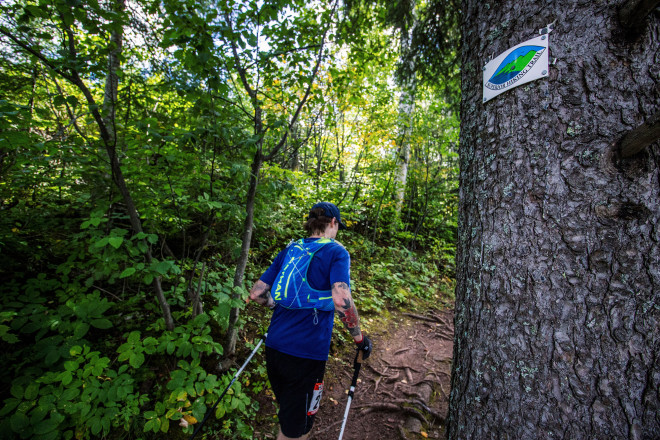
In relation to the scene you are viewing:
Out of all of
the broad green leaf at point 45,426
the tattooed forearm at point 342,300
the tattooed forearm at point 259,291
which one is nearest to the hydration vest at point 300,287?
the tattooed forearm at point 342,300

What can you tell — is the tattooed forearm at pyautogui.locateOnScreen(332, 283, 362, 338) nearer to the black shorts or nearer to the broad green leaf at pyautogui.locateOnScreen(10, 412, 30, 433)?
the black shorts

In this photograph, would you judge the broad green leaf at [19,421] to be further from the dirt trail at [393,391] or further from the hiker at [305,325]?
the dirt trail at [393,391]

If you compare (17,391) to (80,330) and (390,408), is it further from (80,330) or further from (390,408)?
(390,408)

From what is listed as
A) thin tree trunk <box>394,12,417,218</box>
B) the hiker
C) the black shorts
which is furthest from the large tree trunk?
thin tree trunk <box>394,12,417,218</box>

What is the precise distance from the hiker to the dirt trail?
4.01 feet

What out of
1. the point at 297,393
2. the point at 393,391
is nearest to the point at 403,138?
the point at 393,391

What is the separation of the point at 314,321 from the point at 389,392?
2357 millimetres

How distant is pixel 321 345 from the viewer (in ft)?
7.54

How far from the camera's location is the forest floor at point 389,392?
3100 mm

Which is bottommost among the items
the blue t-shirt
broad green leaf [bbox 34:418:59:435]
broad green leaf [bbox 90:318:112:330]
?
broad green leaf [bbox 34:418:59:435]

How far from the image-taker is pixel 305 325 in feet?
7.58

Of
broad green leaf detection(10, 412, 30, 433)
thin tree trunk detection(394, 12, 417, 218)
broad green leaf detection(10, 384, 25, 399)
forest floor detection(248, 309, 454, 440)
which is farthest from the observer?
thin tree trunk detection(394, 12, 417, 218)

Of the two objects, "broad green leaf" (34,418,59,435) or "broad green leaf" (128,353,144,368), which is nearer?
"broad green leaf" (34,418,59,435)

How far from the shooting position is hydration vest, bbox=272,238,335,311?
2305mm
